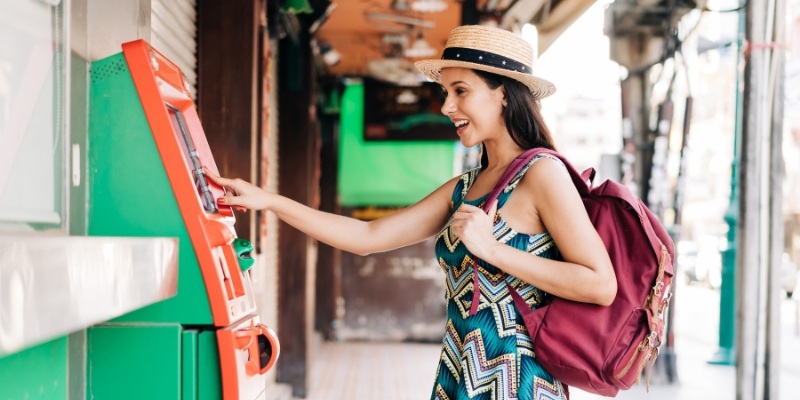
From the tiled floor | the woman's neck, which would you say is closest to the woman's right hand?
the woman's neck

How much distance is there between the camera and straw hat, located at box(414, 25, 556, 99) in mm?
1743

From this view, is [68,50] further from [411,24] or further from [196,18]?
[411,24]

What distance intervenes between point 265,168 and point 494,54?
251cm

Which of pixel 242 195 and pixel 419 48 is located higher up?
pixel 419 48

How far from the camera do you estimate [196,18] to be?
307cm

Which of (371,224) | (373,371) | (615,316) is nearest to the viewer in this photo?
(615,316)

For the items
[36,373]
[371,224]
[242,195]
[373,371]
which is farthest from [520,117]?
[373,371]

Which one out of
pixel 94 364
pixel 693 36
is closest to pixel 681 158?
pixel 693 36

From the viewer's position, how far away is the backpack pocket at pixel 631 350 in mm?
1558

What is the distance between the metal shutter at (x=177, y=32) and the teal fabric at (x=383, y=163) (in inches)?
206

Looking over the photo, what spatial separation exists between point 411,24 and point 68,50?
5.36 m

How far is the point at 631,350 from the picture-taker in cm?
156

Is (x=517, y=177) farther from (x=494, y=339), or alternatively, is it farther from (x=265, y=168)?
(x=265, y=168)

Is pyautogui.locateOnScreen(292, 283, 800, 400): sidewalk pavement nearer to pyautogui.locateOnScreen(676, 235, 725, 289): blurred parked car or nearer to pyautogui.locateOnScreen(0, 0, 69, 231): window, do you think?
pyautogui.locateOnScreen(0, 0, 69, 231): window
